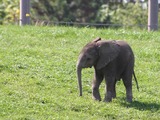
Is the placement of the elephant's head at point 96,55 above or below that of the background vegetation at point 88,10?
above

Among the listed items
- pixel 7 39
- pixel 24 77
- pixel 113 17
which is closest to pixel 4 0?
pixel 113 17

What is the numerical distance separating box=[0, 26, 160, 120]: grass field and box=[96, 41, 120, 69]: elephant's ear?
69 cm

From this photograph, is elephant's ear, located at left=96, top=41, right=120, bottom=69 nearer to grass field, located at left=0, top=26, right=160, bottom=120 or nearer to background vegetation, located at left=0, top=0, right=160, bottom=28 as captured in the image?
grass field, located at left=0, top=26, right=160, bottom=120

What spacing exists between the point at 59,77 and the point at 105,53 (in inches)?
70.4

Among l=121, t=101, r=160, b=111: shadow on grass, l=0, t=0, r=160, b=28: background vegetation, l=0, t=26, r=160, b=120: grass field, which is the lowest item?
l=0, t=0, r=160, b=28: background vegetation

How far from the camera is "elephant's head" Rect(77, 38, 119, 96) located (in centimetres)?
1203

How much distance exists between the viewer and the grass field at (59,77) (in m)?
11.5

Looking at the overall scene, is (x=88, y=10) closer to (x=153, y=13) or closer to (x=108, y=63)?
(x=153, y=13)

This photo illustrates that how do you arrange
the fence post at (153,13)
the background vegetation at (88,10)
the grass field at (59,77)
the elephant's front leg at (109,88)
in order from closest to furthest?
1. the grass field at (59,77)
2. the elephant's front leg at (109,88)
3. the fence post at (153,13)
4. the background vegetation at (88,10)

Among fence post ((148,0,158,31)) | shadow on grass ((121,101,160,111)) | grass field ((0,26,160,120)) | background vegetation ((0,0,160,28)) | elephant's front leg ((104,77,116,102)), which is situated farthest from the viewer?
background vegetation ((0,0,160,28))

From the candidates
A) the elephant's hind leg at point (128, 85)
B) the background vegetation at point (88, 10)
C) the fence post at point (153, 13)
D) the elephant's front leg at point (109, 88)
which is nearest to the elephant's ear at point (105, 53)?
the elephant's front leg at point (109, 88)

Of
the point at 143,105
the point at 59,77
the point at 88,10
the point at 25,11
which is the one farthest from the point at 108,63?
the point at 88,10

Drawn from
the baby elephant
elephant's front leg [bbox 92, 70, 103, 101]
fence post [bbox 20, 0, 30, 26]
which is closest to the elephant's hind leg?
the baby elephant

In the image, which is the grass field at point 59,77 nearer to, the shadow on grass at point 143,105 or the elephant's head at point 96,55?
the shadow on grass at point 143,105
